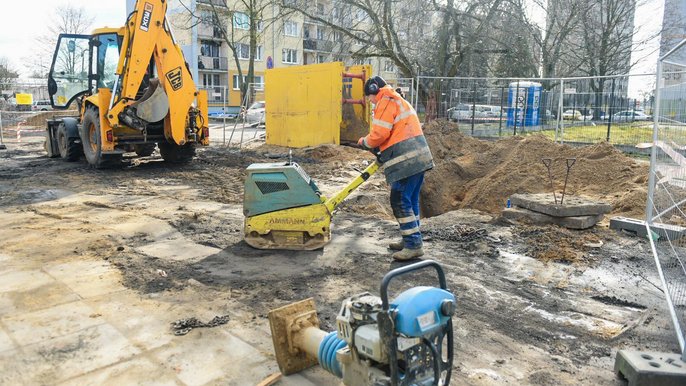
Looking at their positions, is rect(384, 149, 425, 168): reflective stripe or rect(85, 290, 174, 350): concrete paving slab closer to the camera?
rect(85, 290, 174, 350): concrete paving slab

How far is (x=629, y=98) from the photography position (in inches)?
565

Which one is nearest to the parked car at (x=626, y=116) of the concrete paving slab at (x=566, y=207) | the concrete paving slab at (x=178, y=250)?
the concrete paving slab at (x=566, y=207)

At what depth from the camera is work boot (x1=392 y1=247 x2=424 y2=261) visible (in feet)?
17.3

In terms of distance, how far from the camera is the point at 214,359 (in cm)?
324

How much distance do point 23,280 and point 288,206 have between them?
249 cm

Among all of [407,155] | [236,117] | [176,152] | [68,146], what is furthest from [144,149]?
[236,117]

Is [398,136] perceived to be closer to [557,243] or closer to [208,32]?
[557,243]

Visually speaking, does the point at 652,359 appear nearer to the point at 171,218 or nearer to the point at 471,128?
the point at 171,218

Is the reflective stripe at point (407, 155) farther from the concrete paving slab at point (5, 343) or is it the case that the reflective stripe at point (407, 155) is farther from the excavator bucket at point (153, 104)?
the excavator bucket at point (153, 104)

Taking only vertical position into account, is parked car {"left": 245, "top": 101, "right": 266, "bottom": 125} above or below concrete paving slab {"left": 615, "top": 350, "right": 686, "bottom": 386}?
above

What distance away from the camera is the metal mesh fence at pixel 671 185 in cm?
390

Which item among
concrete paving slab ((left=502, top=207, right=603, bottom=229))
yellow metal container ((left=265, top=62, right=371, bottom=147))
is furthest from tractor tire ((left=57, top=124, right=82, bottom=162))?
concrete paving slab ((left=502, top=207, right=603, bottom=229))

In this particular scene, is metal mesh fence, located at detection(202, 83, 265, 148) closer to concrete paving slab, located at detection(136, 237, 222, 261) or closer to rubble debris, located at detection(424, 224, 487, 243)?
concrete paving slab, located at detection(136, 237, 222, 261)

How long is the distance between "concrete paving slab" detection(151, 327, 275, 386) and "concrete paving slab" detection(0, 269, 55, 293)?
1846 millimetres
